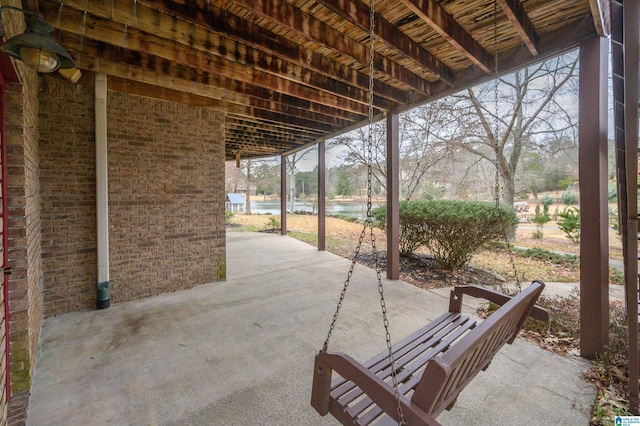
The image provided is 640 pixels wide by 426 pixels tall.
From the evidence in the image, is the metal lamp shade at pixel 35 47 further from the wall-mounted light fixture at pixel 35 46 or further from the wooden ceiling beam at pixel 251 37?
the wooden ceiling beam at pixel 251 37

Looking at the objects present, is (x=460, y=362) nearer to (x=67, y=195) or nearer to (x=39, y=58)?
(x=39, y=58)

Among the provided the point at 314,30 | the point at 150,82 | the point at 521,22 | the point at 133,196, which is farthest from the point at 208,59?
the point at 521,22

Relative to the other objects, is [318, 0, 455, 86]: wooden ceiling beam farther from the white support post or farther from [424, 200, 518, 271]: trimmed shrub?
the white support post

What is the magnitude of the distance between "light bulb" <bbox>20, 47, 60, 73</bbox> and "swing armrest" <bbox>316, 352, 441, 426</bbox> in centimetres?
254

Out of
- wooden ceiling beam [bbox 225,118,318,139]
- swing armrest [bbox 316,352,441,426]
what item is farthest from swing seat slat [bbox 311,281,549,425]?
wooden ceiling beam [bbox 225,118,318,139]

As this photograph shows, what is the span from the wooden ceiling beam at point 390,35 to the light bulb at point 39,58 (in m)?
1.99

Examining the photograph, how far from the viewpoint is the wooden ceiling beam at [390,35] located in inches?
92.2

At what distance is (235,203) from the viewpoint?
61.7 ft

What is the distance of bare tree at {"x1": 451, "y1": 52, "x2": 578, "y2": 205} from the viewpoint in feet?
25.7

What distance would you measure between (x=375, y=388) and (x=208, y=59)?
12.4 ft

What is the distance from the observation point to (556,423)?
5.86 feet

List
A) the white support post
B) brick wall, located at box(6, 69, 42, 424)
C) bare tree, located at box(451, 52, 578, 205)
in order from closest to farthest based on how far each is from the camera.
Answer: brick wall, located at box(6, 69, 42, 424) < the white support post < bare tree, located at box(451, 52, 578, 205)

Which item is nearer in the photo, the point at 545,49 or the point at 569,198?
the point at 545,49

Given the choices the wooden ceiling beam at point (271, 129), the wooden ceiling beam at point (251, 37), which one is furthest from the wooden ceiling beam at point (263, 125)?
the wooden ceiling beam at point (251, 37)
